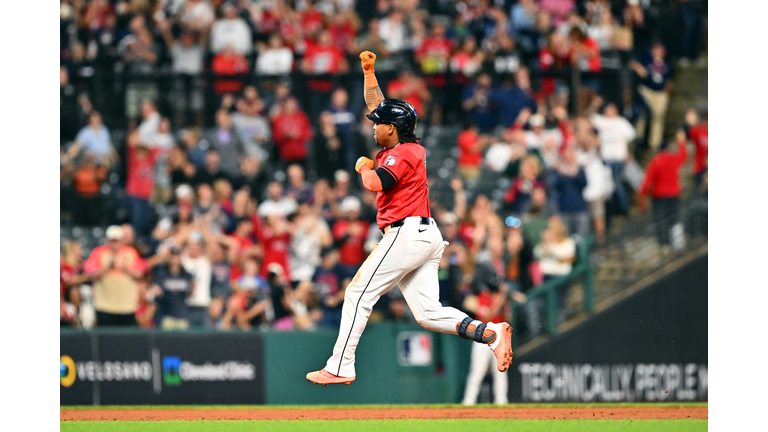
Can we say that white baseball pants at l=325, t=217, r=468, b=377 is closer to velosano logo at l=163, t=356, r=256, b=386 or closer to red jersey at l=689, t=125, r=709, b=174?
velosano logo at l=163, t=356, r=256, b=386

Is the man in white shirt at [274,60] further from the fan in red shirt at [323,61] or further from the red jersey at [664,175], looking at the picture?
the red jersey at [664,175]

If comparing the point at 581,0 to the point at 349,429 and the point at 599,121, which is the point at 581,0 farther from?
the point at 349,429

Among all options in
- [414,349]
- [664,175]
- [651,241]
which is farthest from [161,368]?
[664,175]

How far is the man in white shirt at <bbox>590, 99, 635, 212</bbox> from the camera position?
1246 cm

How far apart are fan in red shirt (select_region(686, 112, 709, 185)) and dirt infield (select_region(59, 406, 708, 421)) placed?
3614 millimetres

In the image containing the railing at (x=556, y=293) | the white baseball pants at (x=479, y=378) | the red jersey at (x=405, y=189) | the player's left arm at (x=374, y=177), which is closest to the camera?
the player's left arm at (x=374, y=177)

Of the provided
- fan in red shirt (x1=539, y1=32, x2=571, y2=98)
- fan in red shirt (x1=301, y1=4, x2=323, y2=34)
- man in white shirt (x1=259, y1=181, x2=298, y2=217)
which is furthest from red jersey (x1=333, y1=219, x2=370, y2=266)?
fan in red shirt (x1=301, y1=4, x2=323, y2=34)

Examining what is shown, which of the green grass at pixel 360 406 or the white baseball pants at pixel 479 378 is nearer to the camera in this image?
the green grass at pixel 360 406

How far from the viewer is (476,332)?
261 inches

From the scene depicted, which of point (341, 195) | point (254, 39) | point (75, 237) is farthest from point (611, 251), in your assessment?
point (75, 237)

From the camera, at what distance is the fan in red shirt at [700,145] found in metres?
12.4

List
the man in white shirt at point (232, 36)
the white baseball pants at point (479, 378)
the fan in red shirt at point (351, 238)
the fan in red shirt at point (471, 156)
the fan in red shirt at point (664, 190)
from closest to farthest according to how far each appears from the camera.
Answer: the white baseball pants at point (479, 378), the fan in red shirt at point (351, 238), the fan in red shirt at point (664, 190), the fan in red shirt at point (471, 156), the man in white shirt at point (232, 36)

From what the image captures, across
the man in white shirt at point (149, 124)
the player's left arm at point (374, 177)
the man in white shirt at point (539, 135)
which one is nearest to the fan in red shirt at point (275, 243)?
the man in white shirt at point (149, 124)

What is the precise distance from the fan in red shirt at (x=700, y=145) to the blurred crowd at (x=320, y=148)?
0.03 meters
